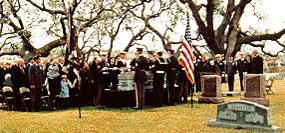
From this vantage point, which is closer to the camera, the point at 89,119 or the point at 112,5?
the point at 89,119

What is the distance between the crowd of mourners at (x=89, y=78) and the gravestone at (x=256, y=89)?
1.87 meters

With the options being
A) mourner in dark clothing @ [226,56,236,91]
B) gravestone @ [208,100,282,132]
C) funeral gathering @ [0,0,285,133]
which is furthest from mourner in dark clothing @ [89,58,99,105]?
gravestone @ [208,100,282,132]

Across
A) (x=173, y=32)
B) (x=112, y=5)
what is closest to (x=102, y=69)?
(x=112, y=5)

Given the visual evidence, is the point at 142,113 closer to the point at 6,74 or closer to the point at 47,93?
the point at 47,93

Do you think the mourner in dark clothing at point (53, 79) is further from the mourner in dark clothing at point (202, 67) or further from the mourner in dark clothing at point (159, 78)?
the mourner in dark clothing at point (202, 67)

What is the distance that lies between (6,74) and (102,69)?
145 inches

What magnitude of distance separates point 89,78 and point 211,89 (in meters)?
4.25

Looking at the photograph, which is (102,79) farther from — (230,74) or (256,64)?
(230,74)

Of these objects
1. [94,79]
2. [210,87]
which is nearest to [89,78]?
[94,79]

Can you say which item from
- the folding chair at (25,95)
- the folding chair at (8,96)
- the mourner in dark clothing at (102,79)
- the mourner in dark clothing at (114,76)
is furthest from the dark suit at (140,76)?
the folding chair at (8,96)

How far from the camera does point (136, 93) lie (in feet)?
51.3

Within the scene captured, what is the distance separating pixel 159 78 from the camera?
53.9ft

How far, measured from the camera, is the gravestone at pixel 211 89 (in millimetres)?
16875

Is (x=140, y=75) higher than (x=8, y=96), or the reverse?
(x=140, y=75)
